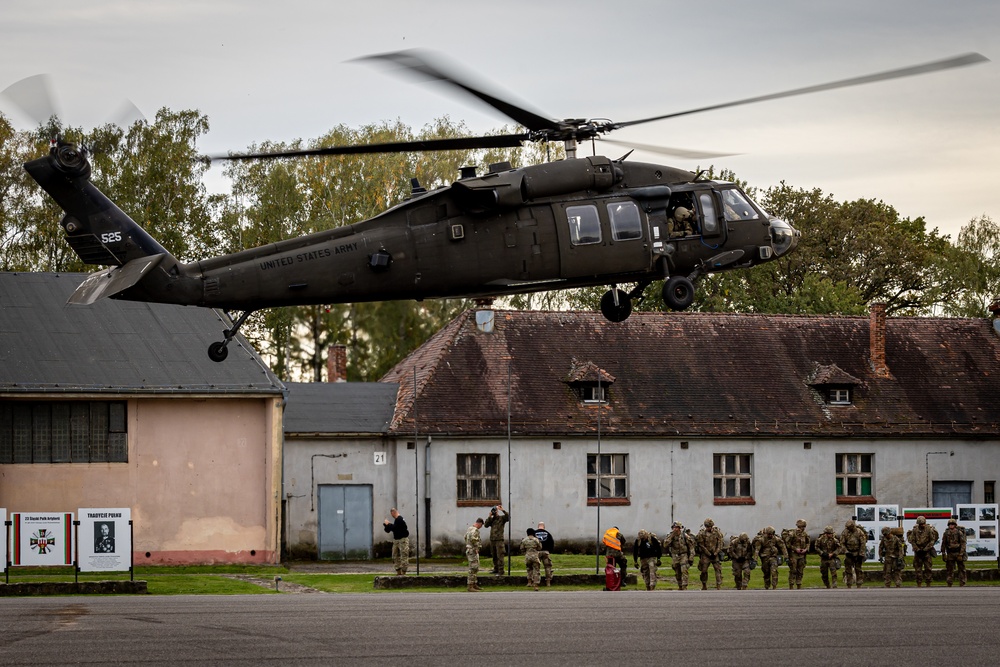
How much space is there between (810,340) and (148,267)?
3086 centimetres

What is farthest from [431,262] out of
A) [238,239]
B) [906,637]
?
[238,239]

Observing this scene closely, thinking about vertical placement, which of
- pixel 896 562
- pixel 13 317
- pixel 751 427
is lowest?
pixel 896 562

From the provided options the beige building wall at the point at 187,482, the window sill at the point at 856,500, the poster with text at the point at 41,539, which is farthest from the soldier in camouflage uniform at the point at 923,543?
the poster with text at the point at 41,539

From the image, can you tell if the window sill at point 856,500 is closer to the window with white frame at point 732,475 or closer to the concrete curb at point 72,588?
the window with white frame at point 732,475

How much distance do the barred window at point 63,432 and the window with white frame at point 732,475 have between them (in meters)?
17.2

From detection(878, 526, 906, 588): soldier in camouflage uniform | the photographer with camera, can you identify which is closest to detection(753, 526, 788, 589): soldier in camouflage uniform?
detection(878, 526, 906, 588): soldier in camouflage uniform

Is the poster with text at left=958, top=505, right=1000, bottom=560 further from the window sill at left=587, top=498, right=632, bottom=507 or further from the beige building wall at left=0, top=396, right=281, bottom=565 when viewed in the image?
the beige building wall at left=0, top=396, right=281, bottom=565

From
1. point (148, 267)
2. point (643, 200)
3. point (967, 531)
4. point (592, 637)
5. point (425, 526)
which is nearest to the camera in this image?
point (592, 637)

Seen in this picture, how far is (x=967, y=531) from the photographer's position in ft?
130

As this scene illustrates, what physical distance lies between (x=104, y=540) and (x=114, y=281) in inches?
357

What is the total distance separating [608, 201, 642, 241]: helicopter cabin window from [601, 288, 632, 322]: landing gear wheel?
1548 millimetres

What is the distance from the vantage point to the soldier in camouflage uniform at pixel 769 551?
112 feet

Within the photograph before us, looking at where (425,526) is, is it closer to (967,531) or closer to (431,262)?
(967,531)

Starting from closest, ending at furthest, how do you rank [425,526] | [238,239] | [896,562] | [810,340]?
[896,562] < [425,526] < [810,340] < [238,239]
